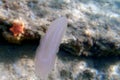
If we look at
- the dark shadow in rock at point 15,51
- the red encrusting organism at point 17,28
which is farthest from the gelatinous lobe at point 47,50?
the dark shadow in rock at point 15,51

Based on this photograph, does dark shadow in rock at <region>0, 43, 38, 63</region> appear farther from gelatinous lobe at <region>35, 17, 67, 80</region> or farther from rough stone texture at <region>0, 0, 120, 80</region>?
gelatinous lobe at <region>35, 17, 67, 80</region>

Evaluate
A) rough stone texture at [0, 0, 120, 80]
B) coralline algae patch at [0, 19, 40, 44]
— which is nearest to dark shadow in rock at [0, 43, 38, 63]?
rough stone texture at [0, 0, 120, 80]

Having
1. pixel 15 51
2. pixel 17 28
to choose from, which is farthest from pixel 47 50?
pixel 15 51

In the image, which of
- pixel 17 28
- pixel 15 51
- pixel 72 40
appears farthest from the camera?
pixel 72 40

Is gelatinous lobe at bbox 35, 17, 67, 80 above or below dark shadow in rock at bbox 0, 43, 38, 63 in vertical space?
above

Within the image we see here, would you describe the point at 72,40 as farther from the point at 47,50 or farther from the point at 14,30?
the point at 47,50

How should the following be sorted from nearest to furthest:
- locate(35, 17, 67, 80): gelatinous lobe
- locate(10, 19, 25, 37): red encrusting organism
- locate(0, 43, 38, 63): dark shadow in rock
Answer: locate(35, 17, 67, 80): gelatinous lobe, locate(10, 19, 25, 37): red encrusting organism, locate(0, 43, 38, 63): dark shadow in rock

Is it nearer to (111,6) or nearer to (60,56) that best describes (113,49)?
(60,56)
